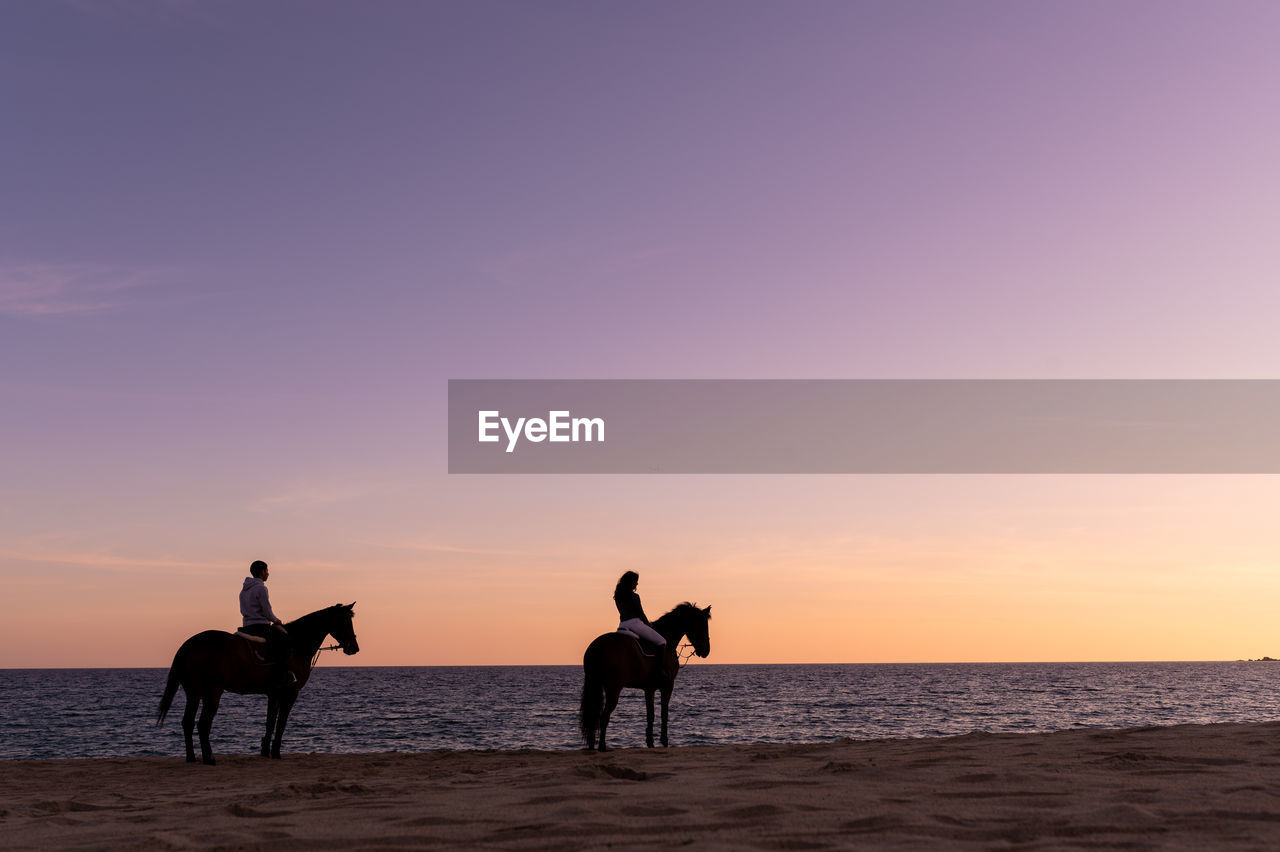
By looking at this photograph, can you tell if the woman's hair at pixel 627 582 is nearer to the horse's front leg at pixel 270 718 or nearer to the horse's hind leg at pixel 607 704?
the horse's hind leg at pixel 607 704

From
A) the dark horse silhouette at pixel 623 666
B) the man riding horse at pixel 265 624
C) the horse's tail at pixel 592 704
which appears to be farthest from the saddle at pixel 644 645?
the man riding horse at pixel 265 624

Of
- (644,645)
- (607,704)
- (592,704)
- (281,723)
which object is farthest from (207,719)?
(644,645)

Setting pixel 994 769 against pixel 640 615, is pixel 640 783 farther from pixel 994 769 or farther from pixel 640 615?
pixel 640 615

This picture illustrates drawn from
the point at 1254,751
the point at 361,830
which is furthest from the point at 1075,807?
the point at 361,830

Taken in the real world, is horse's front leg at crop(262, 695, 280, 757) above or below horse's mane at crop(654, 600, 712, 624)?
below

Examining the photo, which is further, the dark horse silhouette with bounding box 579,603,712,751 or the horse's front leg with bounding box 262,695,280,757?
the horse's front leg with bounding box 262,695,280,757

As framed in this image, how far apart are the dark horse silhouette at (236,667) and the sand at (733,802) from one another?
204 cm

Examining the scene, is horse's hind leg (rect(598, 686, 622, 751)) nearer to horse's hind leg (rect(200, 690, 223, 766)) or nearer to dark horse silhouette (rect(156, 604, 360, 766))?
dark horse silhouette (rect(156, 604, 360, 766))

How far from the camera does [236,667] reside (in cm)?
1477

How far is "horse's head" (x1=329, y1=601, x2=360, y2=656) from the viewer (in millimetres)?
16078

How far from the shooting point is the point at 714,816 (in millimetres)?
7109

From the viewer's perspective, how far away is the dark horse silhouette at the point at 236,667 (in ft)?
47.3

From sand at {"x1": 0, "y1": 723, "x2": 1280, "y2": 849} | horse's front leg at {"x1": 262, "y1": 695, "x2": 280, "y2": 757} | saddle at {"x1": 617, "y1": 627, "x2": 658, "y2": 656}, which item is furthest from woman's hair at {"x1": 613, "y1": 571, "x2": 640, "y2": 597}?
horse's front leg at {"x1": 262, "y1": 695, "x2": 280, "y2": 757}

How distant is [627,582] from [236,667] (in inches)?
251
